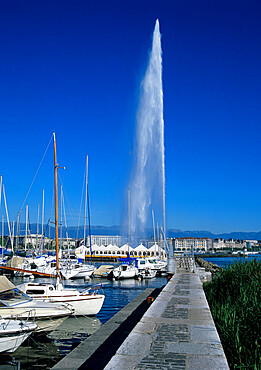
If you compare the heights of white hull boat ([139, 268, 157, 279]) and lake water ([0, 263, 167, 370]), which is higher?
lake water ([0, 263, 167, 370])

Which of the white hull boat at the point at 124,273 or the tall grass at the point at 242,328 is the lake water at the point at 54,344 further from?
the white hull boat at the point at 124,273

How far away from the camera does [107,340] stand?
10.7 meters

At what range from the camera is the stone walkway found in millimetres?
5414

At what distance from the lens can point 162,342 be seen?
6559 millimetres

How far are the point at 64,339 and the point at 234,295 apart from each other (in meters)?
7.69

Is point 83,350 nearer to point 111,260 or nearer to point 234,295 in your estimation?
point 234,295

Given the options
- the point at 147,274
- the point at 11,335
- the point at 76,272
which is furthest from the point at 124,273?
the point at 11,335

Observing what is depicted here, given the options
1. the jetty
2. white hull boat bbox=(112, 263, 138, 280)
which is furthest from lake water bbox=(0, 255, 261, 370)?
white hull boat bbox=(112, 263, 138, 280)

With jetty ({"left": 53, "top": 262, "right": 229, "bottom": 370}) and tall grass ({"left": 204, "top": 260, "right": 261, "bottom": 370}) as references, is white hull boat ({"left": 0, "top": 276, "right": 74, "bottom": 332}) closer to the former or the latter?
jetty ({"left": 53, "top": 262, "right": 229, "bottom": 370})

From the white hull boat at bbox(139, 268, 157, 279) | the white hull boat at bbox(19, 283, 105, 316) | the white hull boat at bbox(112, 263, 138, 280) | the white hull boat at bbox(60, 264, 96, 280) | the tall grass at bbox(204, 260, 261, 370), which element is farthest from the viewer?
the white hull boat at bbox(139, 268, 157, 279)

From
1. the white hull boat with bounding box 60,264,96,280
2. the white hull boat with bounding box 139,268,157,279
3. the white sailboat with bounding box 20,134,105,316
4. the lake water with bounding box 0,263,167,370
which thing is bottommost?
the white hull boat with bounding box 139,268,157,279

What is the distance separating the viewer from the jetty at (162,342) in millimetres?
5504

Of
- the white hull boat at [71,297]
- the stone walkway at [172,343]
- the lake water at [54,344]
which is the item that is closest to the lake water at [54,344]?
the lake water at [54,344]

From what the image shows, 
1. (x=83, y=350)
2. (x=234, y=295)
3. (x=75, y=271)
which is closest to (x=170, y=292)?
(x=234, y=295)
